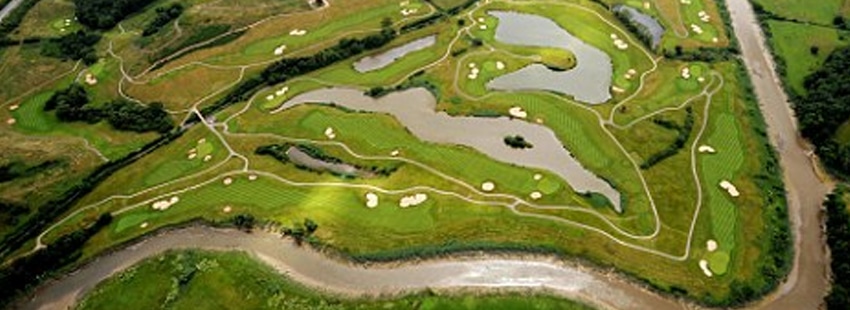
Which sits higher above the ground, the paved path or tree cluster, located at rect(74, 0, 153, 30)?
tree cluster, located at rect(74, 0, 153, 30)

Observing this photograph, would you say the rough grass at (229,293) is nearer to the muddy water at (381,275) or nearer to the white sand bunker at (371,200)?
the muddy water at (381,275)

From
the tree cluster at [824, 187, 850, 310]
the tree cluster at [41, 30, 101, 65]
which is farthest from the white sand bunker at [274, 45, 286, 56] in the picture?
the tree cluster at [824, 187, 850, 310]

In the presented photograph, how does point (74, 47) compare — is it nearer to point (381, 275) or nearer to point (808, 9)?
point (381, 275)

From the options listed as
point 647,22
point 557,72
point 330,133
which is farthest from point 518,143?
point 647,22

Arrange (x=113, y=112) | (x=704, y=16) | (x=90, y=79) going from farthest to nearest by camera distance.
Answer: (x=704, y=16), (x=90, y=79), (x=113, y=112)

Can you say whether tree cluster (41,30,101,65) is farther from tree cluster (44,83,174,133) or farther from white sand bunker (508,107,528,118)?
white sand bunker (508,107,528,118)

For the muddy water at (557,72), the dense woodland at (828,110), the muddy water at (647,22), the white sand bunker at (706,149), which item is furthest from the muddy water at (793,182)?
the muddy water at (557,72)
